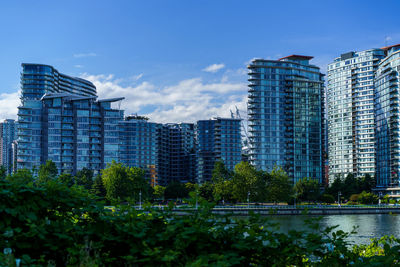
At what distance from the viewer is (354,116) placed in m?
191

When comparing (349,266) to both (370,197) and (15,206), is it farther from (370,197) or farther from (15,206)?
(370,197)

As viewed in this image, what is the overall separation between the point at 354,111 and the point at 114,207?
636 ft

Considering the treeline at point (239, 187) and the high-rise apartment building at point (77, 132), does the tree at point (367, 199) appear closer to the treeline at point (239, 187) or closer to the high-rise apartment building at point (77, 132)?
the treeline at point (239, 187)

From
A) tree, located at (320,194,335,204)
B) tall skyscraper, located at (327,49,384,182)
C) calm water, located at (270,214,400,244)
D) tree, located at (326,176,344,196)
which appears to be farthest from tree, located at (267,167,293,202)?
tall skyscraper, located at (327,49,384,182)

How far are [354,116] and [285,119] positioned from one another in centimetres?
3246

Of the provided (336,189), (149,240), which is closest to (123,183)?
(336,189)

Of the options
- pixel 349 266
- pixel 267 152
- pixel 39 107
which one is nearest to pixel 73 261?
pixel 349 266

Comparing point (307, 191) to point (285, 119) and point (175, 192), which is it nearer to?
point (285, 119)

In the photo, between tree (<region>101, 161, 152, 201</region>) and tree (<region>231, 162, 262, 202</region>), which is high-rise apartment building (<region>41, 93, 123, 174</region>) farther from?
tree (<region>231, 162, 262, 202</region>)

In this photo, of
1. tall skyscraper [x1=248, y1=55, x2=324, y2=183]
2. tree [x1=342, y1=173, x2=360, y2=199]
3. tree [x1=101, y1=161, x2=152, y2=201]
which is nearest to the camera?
tree [x1=101, y1=161, x2=152, y2=201]

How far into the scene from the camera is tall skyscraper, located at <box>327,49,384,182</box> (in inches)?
7175

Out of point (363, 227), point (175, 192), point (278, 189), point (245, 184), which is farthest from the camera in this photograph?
point (175, 192)

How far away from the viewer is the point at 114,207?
8992mm

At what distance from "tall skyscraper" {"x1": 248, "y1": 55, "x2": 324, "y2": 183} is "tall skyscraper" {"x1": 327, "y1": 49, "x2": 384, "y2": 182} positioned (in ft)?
47.8
